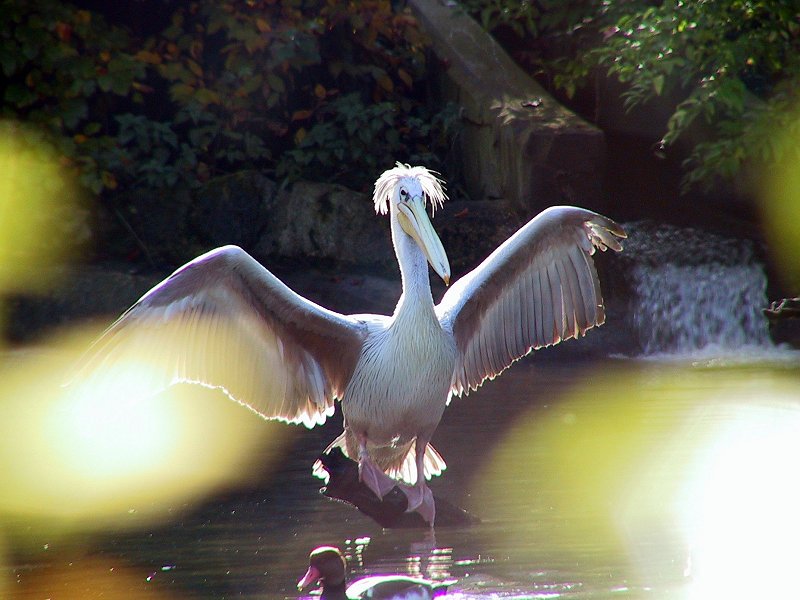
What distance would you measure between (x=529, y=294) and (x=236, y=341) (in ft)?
4.34

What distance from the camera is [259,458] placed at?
218 inches

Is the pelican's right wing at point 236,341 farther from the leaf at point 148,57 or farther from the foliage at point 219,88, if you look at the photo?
the leaf at point 148,57

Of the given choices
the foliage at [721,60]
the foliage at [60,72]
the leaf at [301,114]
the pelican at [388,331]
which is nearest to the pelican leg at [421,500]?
the pelican at [388,331]

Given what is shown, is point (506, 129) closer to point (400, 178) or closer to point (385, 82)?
point (385, 82)

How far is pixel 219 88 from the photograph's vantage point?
935 centimetres

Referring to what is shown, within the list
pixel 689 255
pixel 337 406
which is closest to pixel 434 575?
pixel 337 406

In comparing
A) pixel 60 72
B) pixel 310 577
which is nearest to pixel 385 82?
pixel 60 72

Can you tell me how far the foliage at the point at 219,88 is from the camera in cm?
895

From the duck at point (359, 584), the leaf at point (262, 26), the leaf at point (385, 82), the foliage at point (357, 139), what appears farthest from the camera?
the leaf at point (385, 82)

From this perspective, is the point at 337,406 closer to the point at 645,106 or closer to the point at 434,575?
the point at 434,575

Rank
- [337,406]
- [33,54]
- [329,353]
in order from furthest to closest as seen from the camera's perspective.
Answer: [33,54] → [337,406] → [329,353]

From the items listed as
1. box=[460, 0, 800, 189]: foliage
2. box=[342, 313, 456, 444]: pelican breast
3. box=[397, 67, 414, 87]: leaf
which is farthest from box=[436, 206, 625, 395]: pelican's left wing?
box=[397, 67, 414, 87]: leaf

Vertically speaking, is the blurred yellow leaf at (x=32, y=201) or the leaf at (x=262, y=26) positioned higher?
the leaf at (x=262, y=26)

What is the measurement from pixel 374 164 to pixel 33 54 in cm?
279
